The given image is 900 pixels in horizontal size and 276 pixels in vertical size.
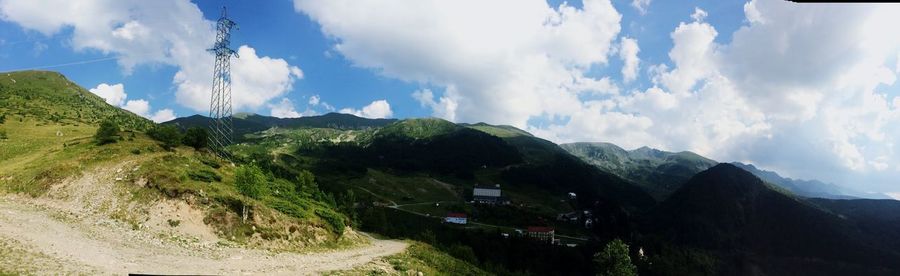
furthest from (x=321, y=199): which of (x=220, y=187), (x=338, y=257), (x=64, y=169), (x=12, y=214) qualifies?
(x=12, y=214)

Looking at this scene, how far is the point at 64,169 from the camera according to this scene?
5269cm

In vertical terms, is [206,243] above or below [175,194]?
below

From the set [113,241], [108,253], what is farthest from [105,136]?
[108,253]

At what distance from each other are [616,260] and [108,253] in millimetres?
74797

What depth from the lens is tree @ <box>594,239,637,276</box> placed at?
80.5m

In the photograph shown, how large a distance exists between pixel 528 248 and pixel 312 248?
78.5 metres

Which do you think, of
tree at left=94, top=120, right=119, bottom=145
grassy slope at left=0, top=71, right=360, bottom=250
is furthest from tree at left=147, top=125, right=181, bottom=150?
tree at left=94, top=120, right=119, bottom=145

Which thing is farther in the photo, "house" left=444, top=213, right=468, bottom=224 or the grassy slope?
"house" left=444, top=213, right=468, bottom=224

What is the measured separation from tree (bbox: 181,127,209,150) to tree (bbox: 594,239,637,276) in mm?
72996

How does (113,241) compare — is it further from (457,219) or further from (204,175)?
(457,219)

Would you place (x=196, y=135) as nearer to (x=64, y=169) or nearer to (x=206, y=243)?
(x=64, y=169)

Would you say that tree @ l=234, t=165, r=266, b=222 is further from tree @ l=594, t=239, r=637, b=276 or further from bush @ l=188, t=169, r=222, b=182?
tree @ l=594, t=239, r=637, b=276

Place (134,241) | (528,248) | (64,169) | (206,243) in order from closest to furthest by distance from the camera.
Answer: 1. (134,241)
2. (206,243)
3. (64,169)
4. (528,248)

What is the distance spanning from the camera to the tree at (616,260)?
8050cm
